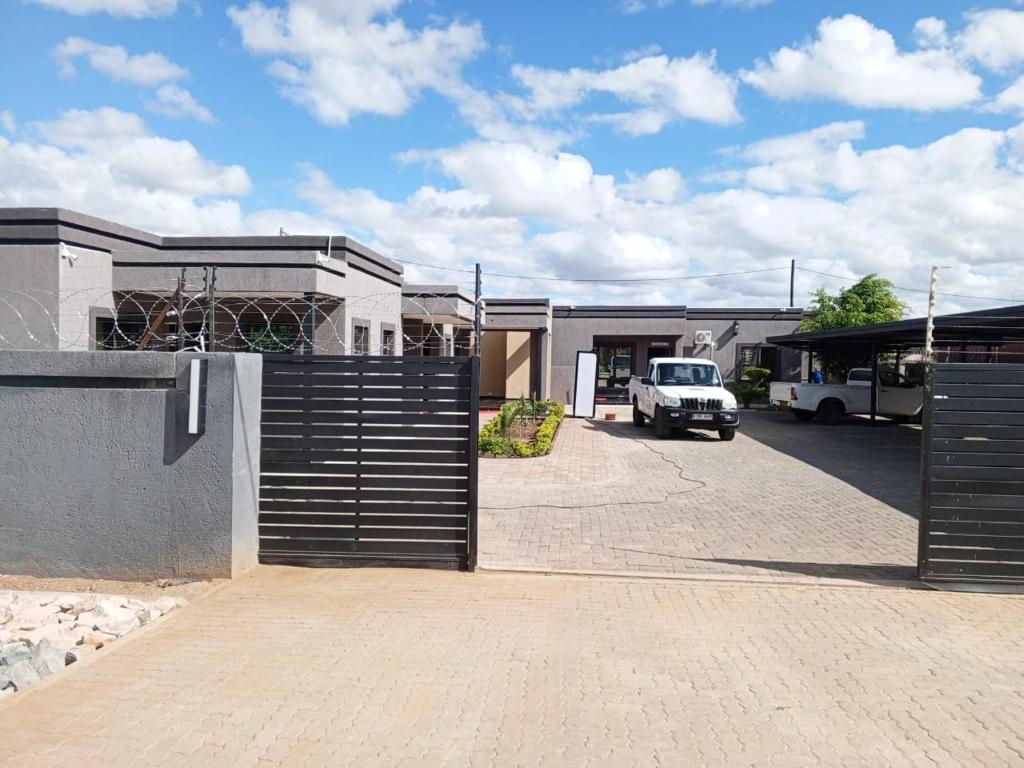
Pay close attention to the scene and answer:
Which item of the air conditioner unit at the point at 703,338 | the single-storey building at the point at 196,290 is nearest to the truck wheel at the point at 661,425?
the single-storey building at the point at 196,290

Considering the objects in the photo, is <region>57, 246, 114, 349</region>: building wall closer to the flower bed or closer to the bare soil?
the flower bed

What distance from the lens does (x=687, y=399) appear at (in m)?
18.1

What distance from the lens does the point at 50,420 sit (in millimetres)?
6688

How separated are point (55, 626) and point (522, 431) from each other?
42.8 feet

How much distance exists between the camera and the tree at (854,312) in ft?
95.1

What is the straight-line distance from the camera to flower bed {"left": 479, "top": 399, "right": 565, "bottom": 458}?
1500 cm

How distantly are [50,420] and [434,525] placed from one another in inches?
134

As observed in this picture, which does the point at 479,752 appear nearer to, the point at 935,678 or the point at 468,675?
the point at 468,675

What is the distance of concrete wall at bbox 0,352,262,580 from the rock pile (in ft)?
1.68

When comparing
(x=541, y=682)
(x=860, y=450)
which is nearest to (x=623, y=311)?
(x=860, y=450)

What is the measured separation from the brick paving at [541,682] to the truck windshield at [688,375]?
13.0 m

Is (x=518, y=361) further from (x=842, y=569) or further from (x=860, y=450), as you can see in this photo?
(x=842, y=569)

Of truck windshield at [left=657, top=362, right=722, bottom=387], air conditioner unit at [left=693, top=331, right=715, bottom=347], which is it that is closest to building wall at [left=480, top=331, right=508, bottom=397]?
air conditioner unit at [left=693, top=331, right=715, bottom=347]

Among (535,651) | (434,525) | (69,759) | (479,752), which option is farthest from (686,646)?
(69,759)
